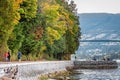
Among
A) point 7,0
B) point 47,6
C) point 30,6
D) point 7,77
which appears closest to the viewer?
point 7,77

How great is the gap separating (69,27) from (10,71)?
83777 millimetres

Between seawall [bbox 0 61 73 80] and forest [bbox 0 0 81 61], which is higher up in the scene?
forest [bbox 0 0 81 61]

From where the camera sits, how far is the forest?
63.7 m

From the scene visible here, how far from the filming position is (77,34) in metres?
143

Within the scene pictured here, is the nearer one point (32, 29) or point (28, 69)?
point (28, 69)

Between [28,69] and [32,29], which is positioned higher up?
[32,29]

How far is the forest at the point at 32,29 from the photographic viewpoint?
63.7m

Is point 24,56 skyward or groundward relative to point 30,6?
groundward

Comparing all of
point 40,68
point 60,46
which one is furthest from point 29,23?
point 60,46

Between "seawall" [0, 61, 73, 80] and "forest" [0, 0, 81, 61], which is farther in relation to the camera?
"forest" [0, 0, 81, 61]

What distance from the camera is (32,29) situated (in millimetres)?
88125

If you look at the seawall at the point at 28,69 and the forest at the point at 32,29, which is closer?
the seawall at the point at 28,69

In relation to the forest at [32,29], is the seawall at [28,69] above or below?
below

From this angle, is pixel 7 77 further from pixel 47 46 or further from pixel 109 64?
pixel 109 64
